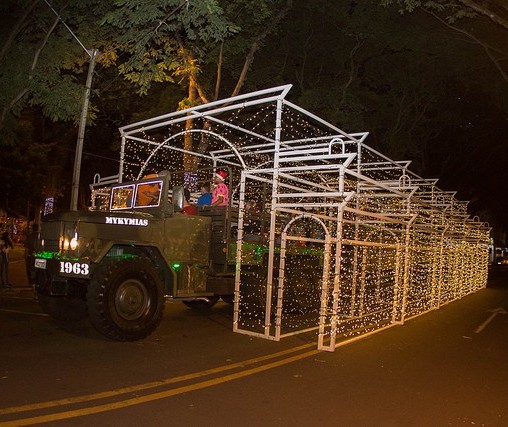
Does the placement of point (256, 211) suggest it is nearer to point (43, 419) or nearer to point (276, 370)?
point (276, 370)

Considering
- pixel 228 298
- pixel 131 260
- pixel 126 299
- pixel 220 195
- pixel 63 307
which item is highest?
pixel 220 195

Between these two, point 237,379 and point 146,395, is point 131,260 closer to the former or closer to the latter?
point 237,379

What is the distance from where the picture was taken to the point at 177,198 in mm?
9305

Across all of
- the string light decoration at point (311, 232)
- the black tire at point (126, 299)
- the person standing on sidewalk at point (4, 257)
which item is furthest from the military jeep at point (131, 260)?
the person standing on sidewalk at point (4, 257)

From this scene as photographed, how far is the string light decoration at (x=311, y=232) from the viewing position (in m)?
8.97

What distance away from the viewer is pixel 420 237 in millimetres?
14742

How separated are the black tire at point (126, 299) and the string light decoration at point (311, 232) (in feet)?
5.08

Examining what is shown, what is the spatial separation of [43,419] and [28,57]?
1094cm

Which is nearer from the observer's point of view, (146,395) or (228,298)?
(146,395)

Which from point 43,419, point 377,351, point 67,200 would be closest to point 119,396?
point 43,419

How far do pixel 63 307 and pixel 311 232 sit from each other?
6140 mm

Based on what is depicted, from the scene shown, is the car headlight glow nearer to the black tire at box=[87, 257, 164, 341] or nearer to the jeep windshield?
the black tire at box=[87, 257, 164, 341]

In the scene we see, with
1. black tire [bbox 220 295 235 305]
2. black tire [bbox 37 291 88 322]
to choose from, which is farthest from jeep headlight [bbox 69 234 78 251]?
black tire [bbox 220 295 235 305]

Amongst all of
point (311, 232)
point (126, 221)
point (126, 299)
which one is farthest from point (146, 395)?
point (311, 232)
